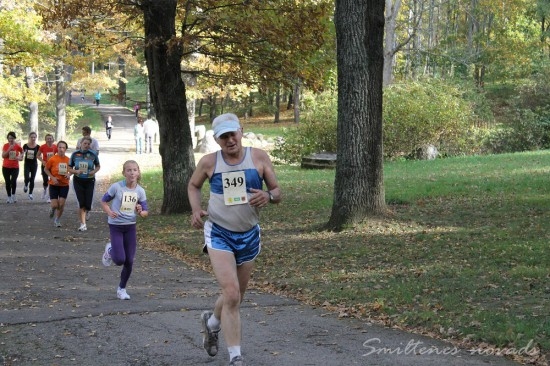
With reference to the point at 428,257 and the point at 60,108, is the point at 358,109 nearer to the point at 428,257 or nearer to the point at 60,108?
the point at 428,257

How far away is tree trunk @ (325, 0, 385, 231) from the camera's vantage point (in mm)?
14656

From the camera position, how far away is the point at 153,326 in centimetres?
840

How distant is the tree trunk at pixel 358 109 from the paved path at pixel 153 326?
10.9ft

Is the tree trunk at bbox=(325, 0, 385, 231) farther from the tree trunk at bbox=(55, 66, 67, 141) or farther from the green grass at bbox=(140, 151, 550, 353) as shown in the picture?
the tree trunk at bbox=(55, 66, 67, 141)

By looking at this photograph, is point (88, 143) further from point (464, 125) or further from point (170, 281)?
point (464, 125)

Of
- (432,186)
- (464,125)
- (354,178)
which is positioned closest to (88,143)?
(354,178)

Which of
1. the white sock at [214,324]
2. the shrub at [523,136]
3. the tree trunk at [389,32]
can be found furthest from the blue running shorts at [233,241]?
the tree trunk at [389,32]

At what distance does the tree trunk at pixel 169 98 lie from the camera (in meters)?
18.8

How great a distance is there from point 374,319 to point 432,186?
42.7 feet

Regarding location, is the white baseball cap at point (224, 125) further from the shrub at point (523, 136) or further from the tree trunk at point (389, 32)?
the tree trunk at point (389, 32)

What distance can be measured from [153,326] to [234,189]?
2.44 metres

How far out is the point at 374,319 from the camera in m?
8.77

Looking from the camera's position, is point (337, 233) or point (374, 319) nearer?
point (374, 319)

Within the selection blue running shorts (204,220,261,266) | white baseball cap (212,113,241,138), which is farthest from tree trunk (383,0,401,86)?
blue running shorts (204,220,261,266)
